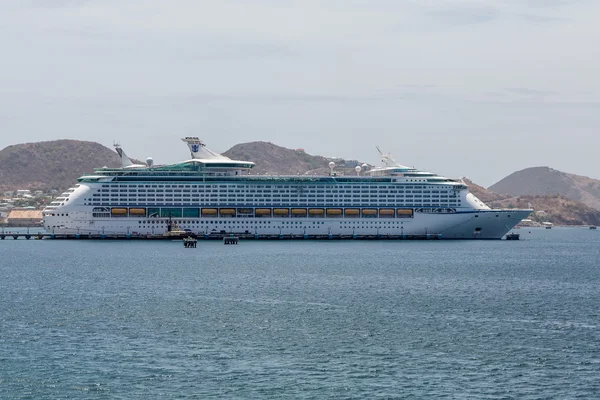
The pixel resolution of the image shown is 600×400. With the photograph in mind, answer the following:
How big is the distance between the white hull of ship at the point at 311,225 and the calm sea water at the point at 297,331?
45466mm

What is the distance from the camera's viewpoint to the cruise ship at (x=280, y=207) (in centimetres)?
13625

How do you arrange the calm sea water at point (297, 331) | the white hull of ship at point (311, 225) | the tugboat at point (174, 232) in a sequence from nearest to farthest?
the calm sea water at point (297, 331)
the tugboat at point (174, 232)
the white hull of ship at point (311, 225)

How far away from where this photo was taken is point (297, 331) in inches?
1918

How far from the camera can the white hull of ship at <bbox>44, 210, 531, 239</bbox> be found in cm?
13612

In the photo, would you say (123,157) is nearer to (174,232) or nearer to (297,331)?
(174,232)

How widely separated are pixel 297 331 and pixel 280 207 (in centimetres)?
9011

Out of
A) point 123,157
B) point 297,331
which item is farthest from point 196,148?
point 297,331

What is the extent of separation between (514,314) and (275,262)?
41.2 m

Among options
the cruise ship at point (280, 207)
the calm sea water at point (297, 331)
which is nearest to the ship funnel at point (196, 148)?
the cruise ship at point (280, 207)

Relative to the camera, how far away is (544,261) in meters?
104

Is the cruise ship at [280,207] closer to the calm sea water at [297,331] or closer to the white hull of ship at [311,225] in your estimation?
the white hull of ship at [311,225]

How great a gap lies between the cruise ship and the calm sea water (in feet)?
150

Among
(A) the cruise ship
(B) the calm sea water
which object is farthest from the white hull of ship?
(B) the calm sea water

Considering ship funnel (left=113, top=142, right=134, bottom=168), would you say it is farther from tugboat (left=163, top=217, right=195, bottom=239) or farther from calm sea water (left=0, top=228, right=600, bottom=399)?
calm sea water (left=0, top=228, right=600, bottom=399)
